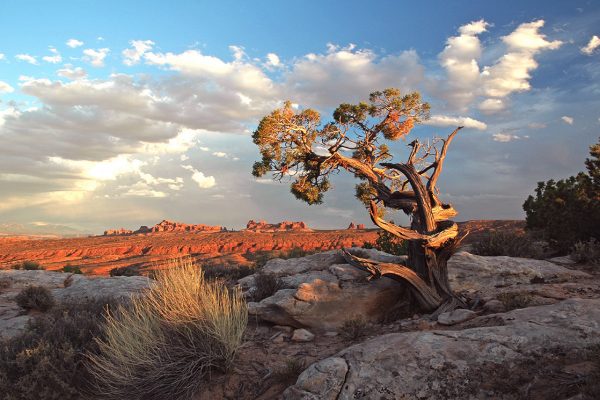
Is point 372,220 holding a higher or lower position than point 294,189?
lower

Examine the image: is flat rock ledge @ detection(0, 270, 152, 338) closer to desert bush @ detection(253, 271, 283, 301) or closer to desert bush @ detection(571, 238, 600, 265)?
desert bush @ detection(253, 271, 283, 301)

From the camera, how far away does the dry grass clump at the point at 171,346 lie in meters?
6.93

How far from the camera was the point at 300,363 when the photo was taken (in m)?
7.30

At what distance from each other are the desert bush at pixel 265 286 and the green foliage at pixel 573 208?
13366mm

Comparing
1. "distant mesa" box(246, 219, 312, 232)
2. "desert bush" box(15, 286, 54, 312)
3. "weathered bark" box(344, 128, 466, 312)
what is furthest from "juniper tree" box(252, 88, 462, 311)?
"distant mesa" box(246, 219, 312, 232)

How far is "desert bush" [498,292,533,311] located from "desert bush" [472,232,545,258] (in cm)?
824

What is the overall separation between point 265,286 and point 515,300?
660cm

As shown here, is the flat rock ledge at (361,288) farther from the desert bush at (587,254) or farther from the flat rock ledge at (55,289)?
the flat rock ledge at (55,289)

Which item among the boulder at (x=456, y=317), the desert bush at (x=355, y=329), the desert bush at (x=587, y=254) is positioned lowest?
the desert bush at (x=355, y=329)

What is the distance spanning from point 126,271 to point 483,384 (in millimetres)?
19217

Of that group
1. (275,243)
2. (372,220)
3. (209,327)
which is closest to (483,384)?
(209,327)

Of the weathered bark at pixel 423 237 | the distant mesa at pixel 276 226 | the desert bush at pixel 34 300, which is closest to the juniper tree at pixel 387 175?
the weathered bark at pixel 423 237

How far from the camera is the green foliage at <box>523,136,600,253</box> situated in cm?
1742

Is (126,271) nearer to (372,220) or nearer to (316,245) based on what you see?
(372,220)
